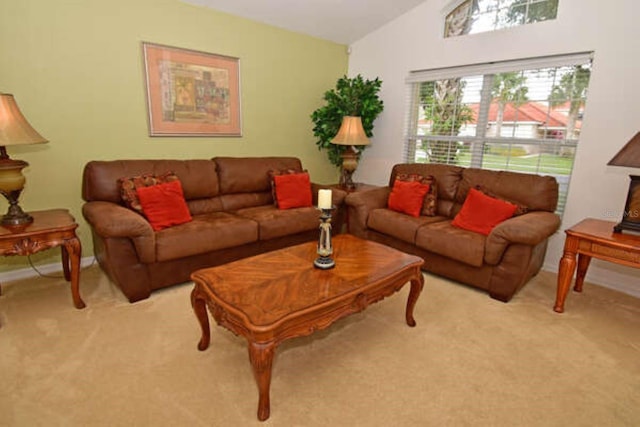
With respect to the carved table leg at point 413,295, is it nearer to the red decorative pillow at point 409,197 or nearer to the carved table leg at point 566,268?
the carved table leg at point 566,268

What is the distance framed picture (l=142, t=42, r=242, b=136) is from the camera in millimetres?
3188

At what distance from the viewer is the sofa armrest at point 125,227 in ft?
7.55

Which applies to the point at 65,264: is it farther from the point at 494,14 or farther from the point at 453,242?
the point at 494,14

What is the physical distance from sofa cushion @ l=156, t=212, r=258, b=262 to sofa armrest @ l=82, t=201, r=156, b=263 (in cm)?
8

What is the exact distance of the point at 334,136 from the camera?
4.24 metres

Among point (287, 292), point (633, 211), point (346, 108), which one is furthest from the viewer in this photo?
point (346, 108)

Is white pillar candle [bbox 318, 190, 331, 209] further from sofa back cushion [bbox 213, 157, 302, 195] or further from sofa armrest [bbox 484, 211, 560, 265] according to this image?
sofa back cushion [bbox 213, 157, 302, 195]

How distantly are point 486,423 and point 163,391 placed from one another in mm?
1493

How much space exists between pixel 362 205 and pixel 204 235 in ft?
5.09

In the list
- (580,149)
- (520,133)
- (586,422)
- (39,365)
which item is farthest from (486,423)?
(520,133)

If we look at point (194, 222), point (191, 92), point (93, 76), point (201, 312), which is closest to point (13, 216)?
point (194, 222)

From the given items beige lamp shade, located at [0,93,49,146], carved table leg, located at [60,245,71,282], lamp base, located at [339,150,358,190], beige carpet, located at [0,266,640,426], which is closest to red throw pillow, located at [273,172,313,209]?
lamp base, located at [339,150,358,190]

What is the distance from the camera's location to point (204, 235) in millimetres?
2686

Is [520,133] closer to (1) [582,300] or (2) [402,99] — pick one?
(2) [402,99]
